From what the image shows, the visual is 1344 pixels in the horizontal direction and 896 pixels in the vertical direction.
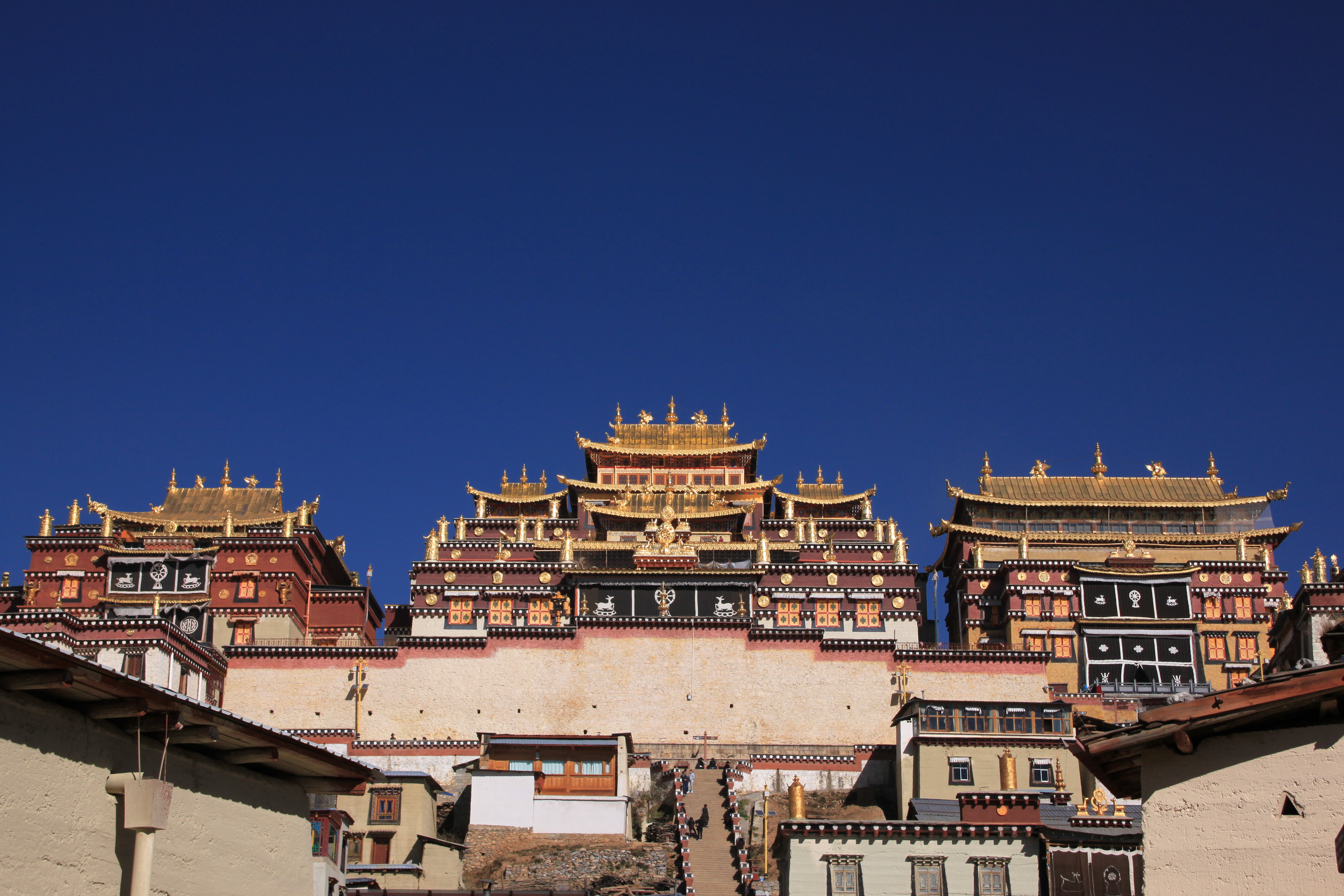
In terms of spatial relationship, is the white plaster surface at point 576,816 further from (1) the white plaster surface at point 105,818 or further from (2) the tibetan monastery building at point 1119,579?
(1) the white plaster surface at point 105,818

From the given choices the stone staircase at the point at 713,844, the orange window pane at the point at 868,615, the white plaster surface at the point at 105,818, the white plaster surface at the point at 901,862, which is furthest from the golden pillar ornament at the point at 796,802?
the white plaster surface at the point at 105,818

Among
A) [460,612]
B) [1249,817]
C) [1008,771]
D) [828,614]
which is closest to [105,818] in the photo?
[1249,817]

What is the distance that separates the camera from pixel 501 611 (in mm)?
68312

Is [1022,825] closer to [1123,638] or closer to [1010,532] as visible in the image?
[1123,638]

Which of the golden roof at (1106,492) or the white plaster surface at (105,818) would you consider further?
the golden roof at (1106,492)

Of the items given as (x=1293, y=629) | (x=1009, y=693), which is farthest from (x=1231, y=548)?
(x=1009, y=693)

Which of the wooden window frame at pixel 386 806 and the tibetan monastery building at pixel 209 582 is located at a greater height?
the tibetan monastery building at pixel 209 582

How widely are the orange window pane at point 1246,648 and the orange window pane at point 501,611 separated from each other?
107 ft

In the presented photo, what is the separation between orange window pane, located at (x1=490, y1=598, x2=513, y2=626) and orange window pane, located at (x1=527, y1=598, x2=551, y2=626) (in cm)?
82

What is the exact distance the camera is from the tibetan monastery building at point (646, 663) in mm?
59375

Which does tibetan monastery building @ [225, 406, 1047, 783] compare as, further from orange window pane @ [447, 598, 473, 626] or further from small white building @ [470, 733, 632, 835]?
small white building @ [470, 733, 632, 835]

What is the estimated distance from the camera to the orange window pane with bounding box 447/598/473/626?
68.2 metres

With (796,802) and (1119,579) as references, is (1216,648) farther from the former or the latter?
(796,802)

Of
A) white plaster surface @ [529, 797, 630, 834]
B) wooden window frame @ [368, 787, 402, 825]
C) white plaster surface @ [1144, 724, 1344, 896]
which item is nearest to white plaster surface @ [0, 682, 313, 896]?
white plaster surface @ [1144, 724, 1344, 896]
